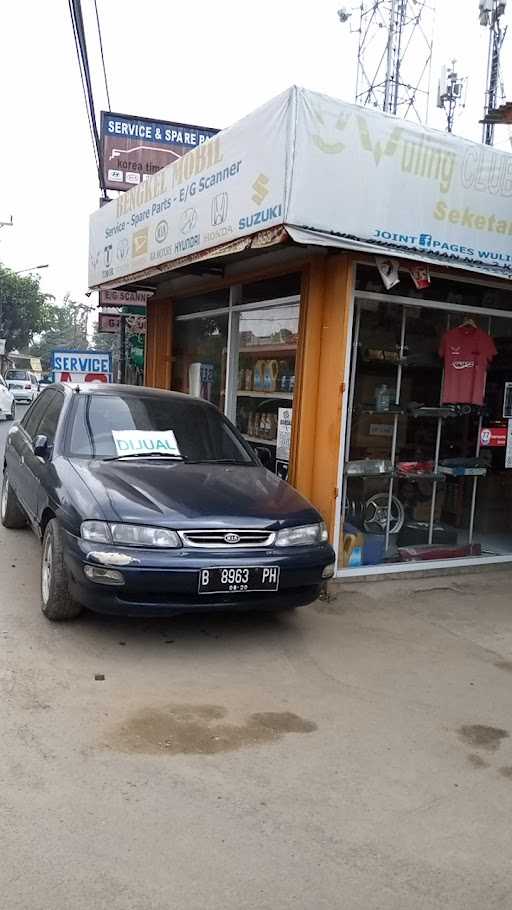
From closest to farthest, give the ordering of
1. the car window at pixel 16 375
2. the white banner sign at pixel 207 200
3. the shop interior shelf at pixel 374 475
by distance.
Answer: the white banner sign at pixel 207 200 < the shop interior shelf at pixel 374 475 < the car window at pixel 16 375

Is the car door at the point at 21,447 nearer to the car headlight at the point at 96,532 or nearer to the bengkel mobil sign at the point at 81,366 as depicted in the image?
the car headlight at the point at 96,532

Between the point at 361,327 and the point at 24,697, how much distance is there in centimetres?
405

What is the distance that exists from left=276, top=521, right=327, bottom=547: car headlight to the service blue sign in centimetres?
1161

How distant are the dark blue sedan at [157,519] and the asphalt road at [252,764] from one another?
0.39m

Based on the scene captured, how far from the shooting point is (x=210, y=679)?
400cm

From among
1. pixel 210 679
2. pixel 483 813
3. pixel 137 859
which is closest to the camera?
pixel 137 859

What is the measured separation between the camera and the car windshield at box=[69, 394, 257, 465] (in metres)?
5.13

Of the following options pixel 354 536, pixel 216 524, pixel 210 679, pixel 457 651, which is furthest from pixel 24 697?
pixel 354 536

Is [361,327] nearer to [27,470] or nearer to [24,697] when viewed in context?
[27,470]

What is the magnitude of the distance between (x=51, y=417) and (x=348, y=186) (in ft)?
9.35

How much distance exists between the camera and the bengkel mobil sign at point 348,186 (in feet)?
16.7

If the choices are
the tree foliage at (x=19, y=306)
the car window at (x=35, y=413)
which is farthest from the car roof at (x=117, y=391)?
the tree foliage at (x=19, y=306)

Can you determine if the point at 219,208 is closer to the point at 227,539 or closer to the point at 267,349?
the point at 267,349

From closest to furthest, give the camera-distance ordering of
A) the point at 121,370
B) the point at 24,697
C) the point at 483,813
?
the point at 483,813, the point at 24,697, the point at 121,370
